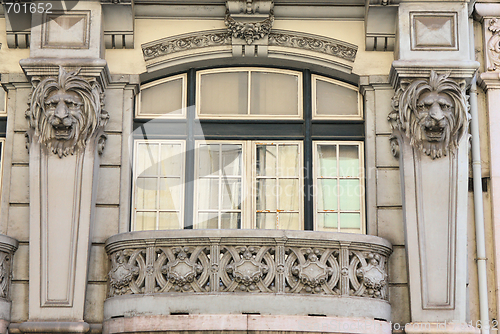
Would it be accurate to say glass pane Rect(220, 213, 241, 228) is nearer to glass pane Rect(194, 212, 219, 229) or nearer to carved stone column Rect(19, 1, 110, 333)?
glass pane Rect(194, 212, 219, 229)

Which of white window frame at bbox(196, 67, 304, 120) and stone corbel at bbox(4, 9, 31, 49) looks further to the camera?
white window frame at bbox(196, 67, 304, 120)

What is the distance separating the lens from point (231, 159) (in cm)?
1334

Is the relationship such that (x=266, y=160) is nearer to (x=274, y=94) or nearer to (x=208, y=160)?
(x=208, y=160)

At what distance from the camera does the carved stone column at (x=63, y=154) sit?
39.3 feet

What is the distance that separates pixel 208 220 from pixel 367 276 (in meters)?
2.81

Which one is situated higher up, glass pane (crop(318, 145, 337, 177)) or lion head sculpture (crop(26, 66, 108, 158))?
lion head sculpture (crop(26, 66, 108, 158))

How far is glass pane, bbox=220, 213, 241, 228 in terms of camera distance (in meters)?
13.0

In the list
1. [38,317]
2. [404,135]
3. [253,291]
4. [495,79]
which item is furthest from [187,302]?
[495,79]

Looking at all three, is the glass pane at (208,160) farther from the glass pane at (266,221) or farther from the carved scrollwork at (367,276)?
the carved scrollwork at (367,276)

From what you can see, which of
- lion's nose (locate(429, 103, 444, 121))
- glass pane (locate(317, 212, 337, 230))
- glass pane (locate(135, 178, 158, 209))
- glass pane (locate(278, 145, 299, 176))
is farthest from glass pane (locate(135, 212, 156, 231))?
lion's nose (locate(429, 103, 444, 121))

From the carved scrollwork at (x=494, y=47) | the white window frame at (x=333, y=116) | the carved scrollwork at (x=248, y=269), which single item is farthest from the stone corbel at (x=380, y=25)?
the carved scrollwork at (x=248, y=269)

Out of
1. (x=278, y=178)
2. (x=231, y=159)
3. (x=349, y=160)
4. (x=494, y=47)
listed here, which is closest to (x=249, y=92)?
(x=231, y=159)

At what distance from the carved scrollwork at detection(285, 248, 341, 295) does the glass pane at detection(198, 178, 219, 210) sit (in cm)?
197

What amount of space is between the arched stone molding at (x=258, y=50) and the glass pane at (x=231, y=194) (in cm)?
217
